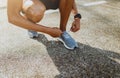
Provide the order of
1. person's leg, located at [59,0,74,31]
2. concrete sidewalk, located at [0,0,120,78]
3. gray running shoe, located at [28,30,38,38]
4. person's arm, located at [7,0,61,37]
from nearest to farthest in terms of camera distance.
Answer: person's arm, located at [7,0,61,37], concrete sidewalk, located at [0,0,120,78], person's leg, located at [59,0,74,31], gray running shoe, located at [28,30,38,38]

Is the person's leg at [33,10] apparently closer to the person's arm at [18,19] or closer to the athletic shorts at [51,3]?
the person's arm at [18,19]

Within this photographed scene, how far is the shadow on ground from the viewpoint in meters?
1.95

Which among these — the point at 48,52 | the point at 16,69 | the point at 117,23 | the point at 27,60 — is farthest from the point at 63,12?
the point at 117,23

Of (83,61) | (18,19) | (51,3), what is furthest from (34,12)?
(83,61)

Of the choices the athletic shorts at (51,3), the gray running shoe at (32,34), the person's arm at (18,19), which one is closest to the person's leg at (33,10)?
the person's arm at (18,19)

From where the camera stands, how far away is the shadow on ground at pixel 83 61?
1.95 m

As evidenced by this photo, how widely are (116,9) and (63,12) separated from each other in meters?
1.66

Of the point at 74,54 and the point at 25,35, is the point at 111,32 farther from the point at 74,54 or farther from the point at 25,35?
the point at 25,35

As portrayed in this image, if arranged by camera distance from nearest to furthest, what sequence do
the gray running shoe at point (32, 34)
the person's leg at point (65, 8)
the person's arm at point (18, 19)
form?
the person's arm at point (18, 19) → the person's leg at point (65, 8) → the gray running shoe at point (32, 34)

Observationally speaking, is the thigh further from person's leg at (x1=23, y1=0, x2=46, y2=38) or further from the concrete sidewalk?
the concrete sidewalk

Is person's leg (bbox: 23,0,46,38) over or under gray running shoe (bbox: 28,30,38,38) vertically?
over

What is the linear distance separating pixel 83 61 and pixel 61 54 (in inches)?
9.8

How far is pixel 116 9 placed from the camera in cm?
377

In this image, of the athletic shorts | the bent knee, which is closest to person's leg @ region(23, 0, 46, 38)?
the bent knee
